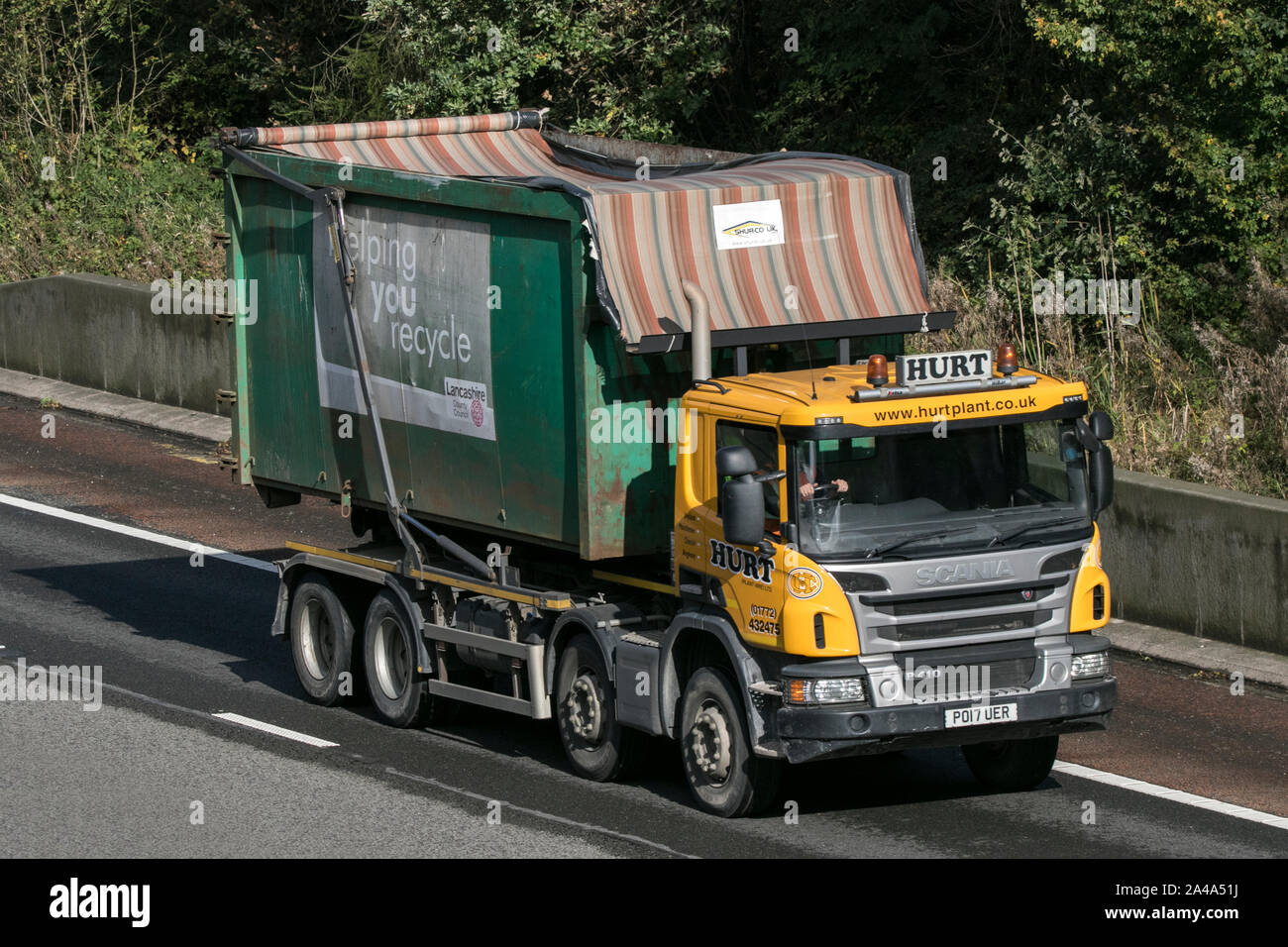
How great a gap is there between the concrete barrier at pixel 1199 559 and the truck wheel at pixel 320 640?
6032 millimetres

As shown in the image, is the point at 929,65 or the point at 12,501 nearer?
the point at 12,501

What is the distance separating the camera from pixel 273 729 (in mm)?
13656

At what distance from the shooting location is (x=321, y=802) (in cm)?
1174

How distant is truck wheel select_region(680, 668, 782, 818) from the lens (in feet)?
36.4

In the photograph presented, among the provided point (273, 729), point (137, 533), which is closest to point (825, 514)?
point (273, 729)

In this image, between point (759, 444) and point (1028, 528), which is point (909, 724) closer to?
point (1028, 528)

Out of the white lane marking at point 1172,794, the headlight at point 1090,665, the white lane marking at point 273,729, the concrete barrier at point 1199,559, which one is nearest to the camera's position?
the headlight at point 1090,665

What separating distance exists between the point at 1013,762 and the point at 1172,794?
3.19 ft

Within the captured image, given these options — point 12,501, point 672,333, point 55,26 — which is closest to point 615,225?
point 672,333

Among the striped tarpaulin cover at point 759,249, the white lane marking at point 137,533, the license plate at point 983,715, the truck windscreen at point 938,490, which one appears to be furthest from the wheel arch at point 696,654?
the white lane marking at point 137,533

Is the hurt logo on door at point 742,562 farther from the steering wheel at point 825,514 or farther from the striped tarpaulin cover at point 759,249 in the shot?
the striped tarpaulin cover at point 759,249

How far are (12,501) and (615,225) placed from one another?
11296mm

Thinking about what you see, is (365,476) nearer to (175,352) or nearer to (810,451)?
(810,451)

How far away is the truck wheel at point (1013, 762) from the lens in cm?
1194
